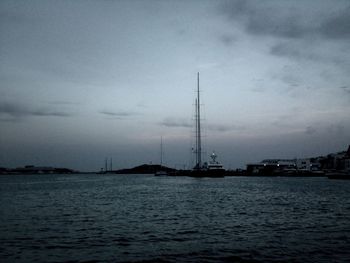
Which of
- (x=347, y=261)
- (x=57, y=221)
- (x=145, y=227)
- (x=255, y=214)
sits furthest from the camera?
(x=255, y=214)

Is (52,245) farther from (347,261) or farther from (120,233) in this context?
(347,261)

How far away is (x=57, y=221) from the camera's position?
30281 mm

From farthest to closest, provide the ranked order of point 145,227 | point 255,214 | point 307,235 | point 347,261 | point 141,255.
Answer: point 255,214
point 145,227
point 307,235
point 141,255
point 347,261

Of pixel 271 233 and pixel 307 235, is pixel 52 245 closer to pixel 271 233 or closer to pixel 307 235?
pixel 271 233

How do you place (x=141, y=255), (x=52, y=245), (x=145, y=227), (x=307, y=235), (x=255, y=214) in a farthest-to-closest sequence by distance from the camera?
(x=255, y=214) → (x=145, y=227) → (x=307, y=235) → (x=52, y=245) → (x=141, y=255)

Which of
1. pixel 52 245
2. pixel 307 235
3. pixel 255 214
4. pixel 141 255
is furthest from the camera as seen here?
pixel 255 214

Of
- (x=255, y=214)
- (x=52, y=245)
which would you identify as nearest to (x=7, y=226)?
(x=52, y=245)

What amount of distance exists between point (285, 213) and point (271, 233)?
36.9ft

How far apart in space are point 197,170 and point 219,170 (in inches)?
386

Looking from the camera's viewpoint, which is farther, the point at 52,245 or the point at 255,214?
the point at 255,214

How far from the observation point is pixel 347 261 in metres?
16.7

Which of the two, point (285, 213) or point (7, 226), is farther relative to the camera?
point (285, 213)

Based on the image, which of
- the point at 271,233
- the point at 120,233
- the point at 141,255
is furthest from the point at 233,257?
the point at 120,233

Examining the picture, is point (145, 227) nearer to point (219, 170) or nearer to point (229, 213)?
point (229, 213)
